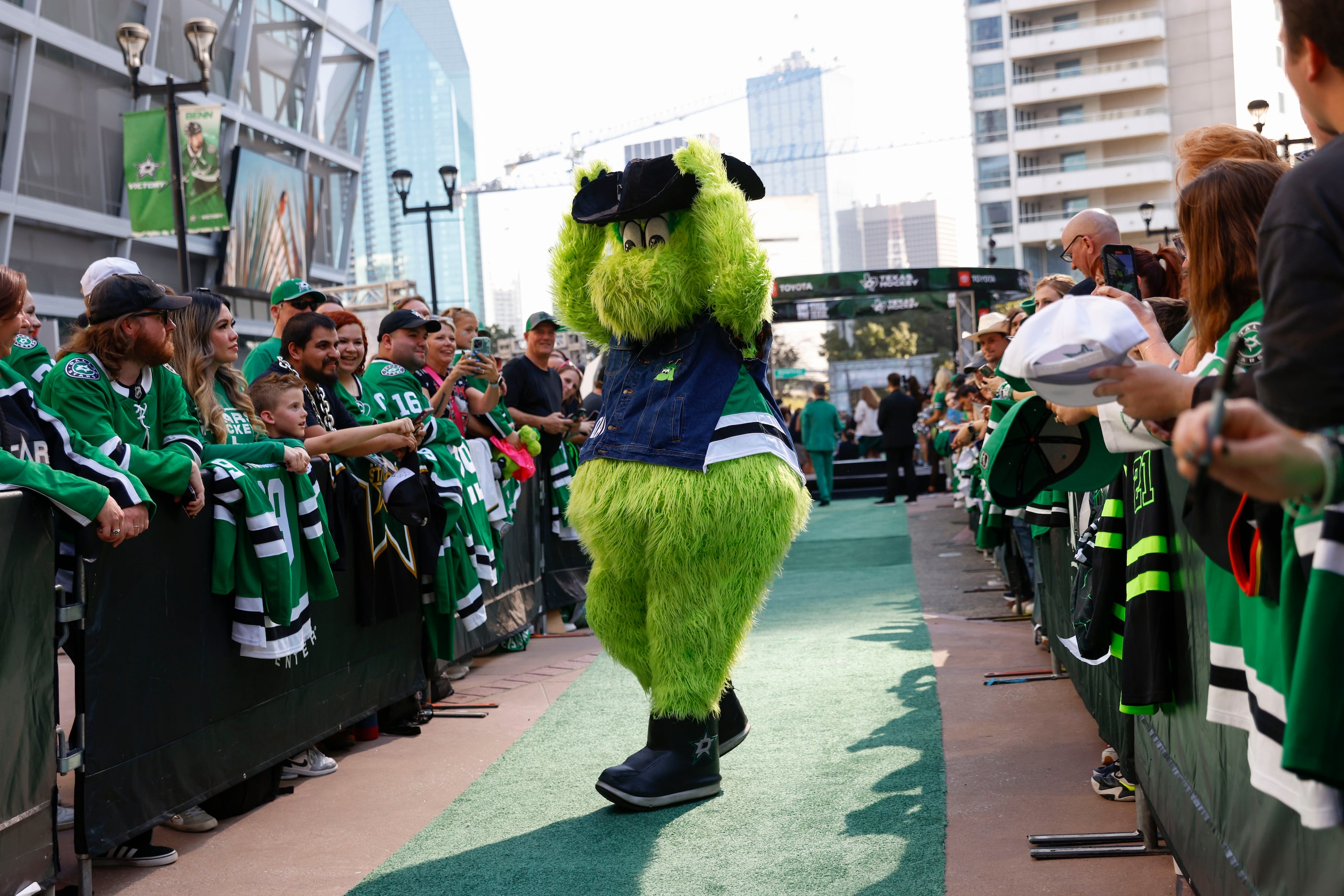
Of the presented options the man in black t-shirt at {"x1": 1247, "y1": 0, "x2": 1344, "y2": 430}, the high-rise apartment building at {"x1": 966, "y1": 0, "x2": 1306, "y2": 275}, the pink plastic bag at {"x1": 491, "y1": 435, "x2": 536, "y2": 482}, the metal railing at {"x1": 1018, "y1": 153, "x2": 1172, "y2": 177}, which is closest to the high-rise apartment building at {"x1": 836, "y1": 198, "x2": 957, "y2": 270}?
the high-rise apartment building at {"x1": 966, "y1": 0, "x2": 1306, "y2": 275}

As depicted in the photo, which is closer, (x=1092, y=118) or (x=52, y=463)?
(x=52, y=463)

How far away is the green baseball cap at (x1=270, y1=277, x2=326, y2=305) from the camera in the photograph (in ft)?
18.7

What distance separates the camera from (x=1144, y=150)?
6069 cm

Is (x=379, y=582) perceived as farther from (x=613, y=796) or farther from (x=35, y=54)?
(x=35, y=54)

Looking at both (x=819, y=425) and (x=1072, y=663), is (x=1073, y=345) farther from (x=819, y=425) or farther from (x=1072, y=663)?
(x=819, y=425)

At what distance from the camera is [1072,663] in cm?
494

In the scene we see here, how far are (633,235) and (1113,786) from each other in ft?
8.61

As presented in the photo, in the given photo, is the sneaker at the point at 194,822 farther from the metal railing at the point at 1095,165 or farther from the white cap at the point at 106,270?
the metal railing at the point at 1095,165

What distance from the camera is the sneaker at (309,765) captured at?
190 inches

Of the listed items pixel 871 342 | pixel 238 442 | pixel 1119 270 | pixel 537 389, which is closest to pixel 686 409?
pixel 1119 270

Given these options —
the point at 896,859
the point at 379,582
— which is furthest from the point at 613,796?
the point at 379,582

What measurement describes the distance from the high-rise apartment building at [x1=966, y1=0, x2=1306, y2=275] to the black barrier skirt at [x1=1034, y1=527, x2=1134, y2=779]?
185ft

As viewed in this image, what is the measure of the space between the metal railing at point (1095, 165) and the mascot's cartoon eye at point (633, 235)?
202ft

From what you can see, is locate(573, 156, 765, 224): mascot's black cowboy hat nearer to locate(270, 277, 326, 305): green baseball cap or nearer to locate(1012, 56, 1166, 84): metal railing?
locate(270, 277, 326, 305): green baseball cap
